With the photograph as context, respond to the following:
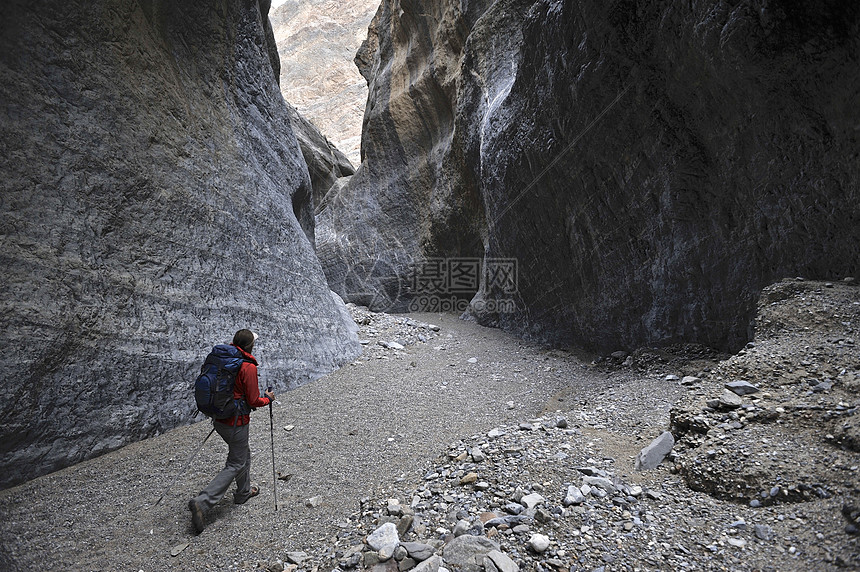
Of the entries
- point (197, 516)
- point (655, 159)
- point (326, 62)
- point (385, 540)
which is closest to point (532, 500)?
point (385, 540)

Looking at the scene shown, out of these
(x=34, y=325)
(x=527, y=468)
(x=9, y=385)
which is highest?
(x=34, y=325)

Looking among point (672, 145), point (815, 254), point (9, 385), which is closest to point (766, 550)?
point (815, 254)

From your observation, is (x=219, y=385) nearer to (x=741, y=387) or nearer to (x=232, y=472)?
(x=232, y=472)

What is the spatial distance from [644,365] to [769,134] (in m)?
3.49

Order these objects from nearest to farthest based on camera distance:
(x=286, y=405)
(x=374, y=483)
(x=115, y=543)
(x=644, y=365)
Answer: (x=115, y=543) < (x=374, y=483) < (x=286, y=405) < (x=644, y=365)

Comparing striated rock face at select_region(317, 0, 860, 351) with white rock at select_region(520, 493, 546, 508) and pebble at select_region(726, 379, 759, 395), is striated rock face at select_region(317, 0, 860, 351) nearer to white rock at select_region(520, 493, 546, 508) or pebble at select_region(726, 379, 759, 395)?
pebble at select_region(726, 379, 759, 395)

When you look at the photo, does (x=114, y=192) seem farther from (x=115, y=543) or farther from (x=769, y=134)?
(x=769, y=134)

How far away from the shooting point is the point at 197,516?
3.56 m

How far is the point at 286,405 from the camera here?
6.30m

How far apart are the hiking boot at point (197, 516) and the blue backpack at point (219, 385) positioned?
70 cm

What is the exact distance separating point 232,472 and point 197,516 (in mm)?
408

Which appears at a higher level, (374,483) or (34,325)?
(34,325)

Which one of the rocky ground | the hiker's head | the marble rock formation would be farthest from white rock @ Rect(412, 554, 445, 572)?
the marble rock formation

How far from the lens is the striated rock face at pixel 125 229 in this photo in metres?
4.28
